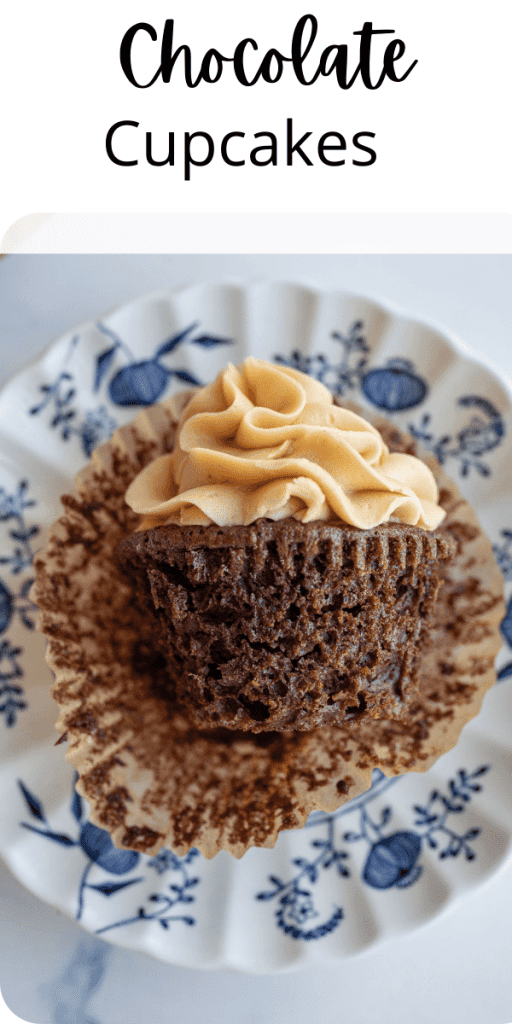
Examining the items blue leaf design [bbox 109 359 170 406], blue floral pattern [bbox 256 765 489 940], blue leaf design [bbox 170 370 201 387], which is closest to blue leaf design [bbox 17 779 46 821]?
blue floral pattern [bbox 256 765 489 940]

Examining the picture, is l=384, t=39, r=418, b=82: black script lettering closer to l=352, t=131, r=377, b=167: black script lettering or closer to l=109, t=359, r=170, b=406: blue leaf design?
l=352, t=131, r=377, b=167: black script lettering

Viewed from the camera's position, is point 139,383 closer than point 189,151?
Yes

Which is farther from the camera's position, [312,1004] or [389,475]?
[312,1004]

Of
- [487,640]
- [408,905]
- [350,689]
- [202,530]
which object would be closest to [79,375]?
[202,530]

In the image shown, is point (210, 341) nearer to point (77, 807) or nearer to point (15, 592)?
point (15, 592)

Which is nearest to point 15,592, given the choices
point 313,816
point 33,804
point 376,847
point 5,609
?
point 5,609

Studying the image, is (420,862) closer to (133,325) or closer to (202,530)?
(202,530)
